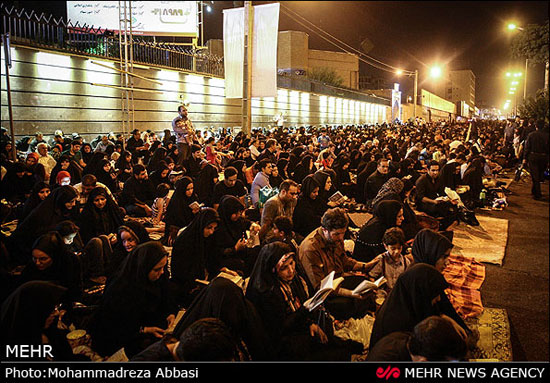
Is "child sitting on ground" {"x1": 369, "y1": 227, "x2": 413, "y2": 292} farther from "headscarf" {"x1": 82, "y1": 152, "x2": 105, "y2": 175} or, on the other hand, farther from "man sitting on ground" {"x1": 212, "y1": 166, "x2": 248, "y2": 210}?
"headscarf" {"x1": 82, "y1": 152, "x2": 105, "y2": 175}

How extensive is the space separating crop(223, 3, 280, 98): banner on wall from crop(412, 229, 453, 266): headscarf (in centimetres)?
1046

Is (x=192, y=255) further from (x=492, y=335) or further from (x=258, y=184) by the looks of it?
(x=258, y=184)

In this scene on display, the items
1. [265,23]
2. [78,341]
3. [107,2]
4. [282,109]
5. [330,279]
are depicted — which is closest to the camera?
[330,279]

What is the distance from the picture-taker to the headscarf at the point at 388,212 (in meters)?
5.12

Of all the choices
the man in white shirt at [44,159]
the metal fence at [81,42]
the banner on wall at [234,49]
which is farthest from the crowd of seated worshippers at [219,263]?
the banner on wall at [234,49]

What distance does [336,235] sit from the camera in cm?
434

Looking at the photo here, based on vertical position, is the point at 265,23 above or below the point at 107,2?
below

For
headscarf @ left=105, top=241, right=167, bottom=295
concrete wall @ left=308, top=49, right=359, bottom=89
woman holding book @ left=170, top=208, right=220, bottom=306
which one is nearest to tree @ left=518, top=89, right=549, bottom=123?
woman holding book @ left=170, top=208, right=220, bottom=306

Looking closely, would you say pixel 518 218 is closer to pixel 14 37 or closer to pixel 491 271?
pixel 491 271

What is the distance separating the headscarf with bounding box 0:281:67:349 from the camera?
281 centimetres
